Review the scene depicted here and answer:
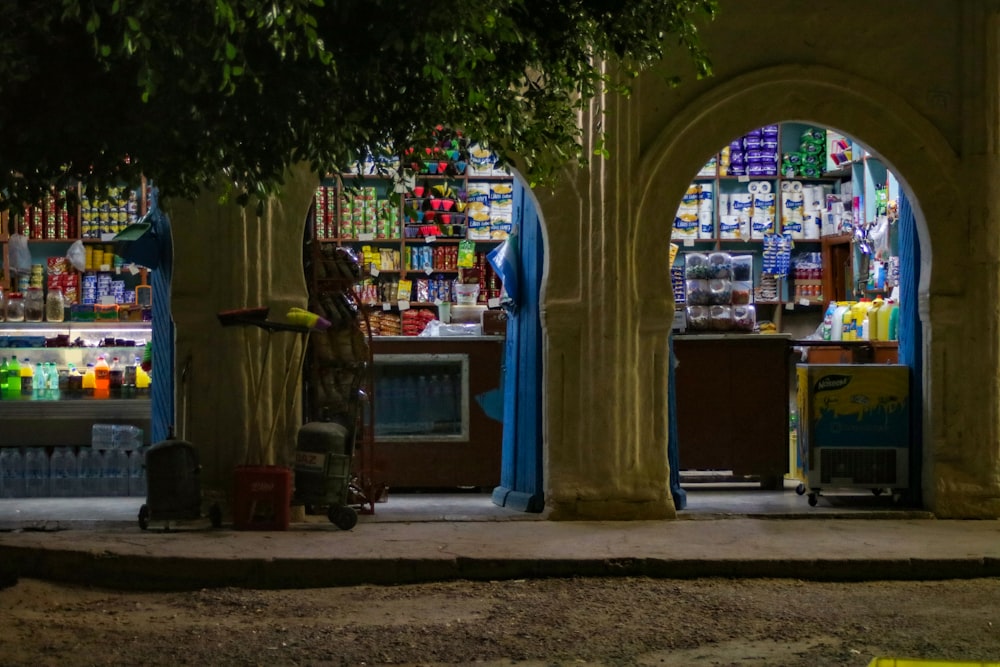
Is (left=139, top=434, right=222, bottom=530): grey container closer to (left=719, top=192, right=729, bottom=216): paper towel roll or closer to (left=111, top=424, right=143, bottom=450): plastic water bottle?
(left=111, top=424, right=143, bottom=450): plastic water bottle

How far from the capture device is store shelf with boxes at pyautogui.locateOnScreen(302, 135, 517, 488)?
10.3 meters

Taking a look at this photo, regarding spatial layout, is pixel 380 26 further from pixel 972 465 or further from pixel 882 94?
pixel 972 465

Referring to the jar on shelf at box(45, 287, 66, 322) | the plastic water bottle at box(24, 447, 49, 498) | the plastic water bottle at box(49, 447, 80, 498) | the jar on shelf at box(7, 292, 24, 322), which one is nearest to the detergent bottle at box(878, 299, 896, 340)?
the plastic water bottle at box(49, 447, 80, 498)

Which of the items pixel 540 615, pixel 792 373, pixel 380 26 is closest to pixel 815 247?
pixel 792 373

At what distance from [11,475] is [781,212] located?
8053 mm

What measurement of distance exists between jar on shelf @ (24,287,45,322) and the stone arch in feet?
18.8

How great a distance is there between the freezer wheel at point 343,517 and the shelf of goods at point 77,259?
438 centimetres

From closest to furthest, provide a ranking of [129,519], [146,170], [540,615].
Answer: [146,170] → [540,615] → [129,519]

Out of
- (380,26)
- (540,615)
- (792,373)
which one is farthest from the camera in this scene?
(792,373)

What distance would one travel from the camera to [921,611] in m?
6.39

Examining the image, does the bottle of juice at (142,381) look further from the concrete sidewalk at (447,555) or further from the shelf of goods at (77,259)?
the concrete sidewalk at (447,555)

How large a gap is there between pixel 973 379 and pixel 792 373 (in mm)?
3965

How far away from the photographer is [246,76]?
4.93 m

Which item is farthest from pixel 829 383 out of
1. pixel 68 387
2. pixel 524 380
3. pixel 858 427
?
pixel 68 387
